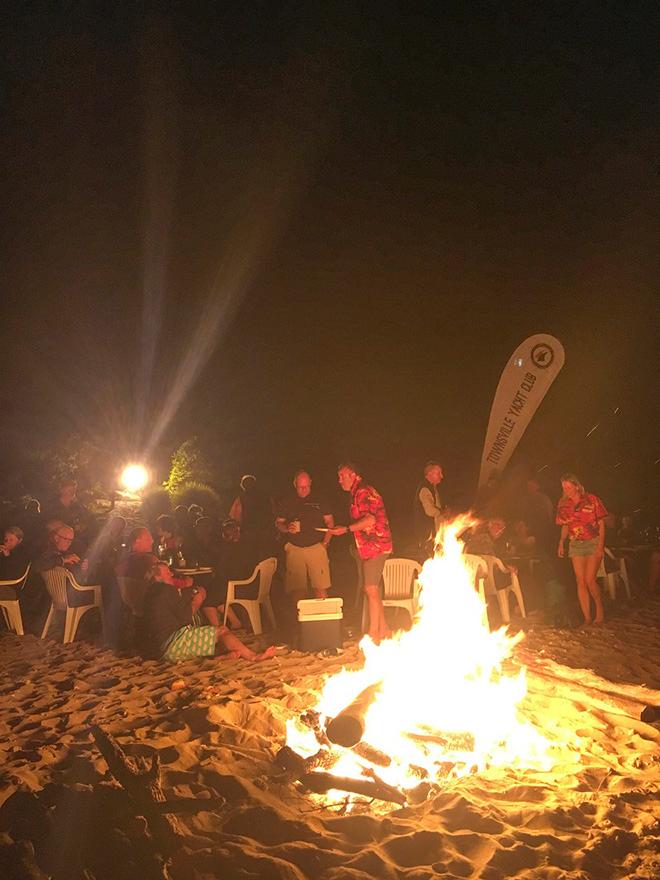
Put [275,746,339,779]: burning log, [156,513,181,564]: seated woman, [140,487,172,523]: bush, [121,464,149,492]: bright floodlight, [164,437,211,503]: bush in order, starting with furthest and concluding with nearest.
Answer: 1. [121,464,149,492]: bright floodlight
2. [140,487,172,523]: bush
3. [164,437,211,503]: bush
4. [156,513,181,564]: seated woman
5. [275,746,339,779]: burning log

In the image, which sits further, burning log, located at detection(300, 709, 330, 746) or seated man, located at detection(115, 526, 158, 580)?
seated man, located at detection(115, 526, 158, 580)

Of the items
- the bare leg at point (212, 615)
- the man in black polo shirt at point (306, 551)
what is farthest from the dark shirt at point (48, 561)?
the man in black polo shirt at point (306, 551)

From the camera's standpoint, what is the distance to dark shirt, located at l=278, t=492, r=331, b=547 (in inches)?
274

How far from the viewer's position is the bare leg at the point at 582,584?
707 centimetres

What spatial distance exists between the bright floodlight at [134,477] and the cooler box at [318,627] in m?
19.9

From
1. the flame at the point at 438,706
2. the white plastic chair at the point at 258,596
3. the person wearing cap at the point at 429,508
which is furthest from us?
the person wearing cap at the point at 429,508

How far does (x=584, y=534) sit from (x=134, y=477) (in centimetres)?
2049

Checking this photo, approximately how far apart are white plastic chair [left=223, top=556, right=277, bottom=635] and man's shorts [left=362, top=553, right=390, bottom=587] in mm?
1282

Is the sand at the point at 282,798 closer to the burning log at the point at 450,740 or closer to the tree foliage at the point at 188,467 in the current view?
the burning log at the point at 450,740

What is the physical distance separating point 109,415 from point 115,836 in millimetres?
25183

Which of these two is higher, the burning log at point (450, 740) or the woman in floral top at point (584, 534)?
the woman in floral top at point (584, 534)

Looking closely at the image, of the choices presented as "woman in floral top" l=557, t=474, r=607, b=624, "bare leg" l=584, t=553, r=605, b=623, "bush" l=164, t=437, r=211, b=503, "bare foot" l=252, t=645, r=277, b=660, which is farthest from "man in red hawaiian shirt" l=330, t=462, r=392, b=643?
"bush" l=164, t=437, r=211, b=503

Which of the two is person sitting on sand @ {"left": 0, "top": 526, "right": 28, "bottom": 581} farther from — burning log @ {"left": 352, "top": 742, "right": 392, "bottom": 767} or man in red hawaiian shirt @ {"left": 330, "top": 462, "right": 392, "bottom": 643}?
burning log @ {"left": 352, "top": 742, "right": 392, "bottom": 767}

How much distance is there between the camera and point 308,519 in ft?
22.8
